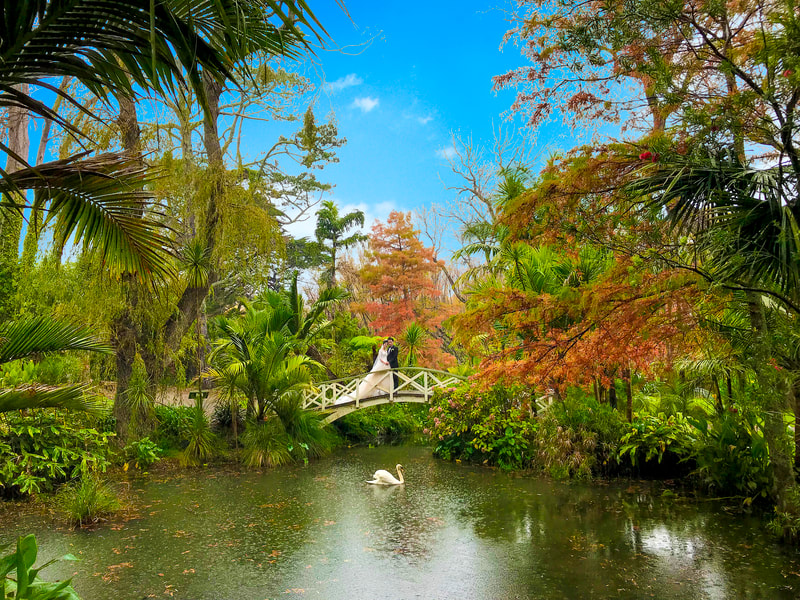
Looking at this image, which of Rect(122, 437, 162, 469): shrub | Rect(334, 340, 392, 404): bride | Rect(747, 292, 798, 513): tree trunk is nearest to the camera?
Rect(747, 292, 798, 513): tree trunk

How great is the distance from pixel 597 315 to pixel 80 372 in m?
9.48

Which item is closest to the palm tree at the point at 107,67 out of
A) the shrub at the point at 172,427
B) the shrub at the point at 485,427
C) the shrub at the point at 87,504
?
the shrub at the point at 87,504

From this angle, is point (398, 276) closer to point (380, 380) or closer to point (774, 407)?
point (380, 380)

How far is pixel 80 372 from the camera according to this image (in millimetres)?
10672

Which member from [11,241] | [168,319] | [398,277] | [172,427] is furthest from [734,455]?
[398,277]

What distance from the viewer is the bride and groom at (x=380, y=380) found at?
536 inches

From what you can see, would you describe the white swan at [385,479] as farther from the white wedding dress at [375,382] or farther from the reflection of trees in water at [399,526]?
the white wedding dress at [375,382]

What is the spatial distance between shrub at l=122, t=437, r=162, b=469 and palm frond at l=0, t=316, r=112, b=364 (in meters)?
7.24

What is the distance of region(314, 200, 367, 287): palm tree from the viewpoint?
2352cm

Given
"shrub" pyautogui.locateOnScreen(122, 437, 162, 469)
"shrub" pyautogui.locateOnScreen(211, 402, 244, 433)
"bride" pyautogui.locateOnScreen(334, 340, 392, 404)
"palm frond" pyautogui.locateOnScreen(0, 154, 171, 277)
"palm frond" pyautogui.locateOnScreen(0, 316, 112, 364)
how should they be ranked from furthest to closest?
"bride" pyautogui.locateOnScreen(334, 340, 392, 404), "shrub" pyautogui.locateOnScreen(211, 402, 244, 433), "shrub" pyautogui.locateOnScreen(122, 437, 162, 469), "palm frond" pyautogui.locateOnScreen(0, 316, 112, 364), "palm frond" pyautogui.locateOnScreen(0, 154, 171, 277)

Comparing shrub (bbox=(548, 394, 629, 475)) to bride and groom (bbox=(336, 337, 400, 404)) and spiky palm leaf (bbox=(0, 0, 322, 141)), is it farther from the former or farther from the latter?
spiky palm leaf (bbox=(0, 0, 322, 141))

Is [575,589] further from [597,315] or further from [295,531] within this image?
[295,531]

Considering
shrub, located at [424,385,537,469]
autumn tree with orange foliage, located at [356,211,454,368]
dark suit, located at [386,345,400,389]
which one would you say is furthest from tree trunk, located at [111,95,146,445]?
autumn tree with orange foliage, located at [356,211,454,368]

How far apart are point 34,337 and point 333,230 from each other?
68.3 ft
